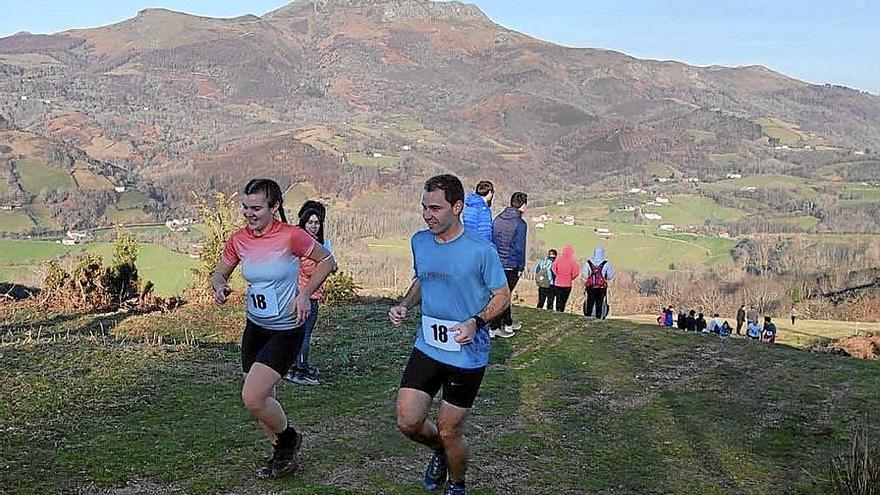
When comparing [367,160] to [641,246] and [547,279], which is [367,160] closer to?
[641,246]

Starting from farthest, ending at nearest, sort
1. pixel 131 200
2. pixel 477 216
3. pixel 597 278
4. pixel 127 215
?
pixel 131 200
pixel 127 215
pixel 597 278
pixel 477 216

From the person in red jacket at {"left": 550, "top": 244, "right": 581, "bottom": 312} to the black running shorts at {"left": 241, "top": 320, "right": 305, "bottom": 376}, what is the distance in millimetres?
11016

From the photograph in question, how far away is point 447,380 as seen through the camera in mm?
5461

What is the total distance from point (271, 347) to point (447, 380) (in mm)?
1290

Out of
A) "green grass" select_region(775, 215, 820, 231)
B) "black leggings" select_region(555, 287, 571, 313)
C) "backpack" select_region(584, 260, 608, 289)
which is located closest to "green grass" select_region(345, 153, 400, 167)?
"green grass" select_region(775, 215, 820, 231)

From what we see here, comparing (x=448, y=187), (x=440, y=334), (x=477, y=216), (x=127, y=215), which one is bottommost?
(x=127, y=215)

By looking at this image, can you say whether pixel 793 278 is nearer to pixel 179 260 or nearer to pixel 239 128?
pixel 179 260

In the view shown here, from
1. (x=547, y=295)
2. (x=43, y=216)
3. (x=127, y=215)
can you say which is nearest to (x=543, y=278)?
(x=547, y=295)

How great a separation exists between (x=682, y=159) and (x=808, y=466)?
524 feet

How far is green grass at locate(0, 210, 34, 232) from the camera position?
2677 inches

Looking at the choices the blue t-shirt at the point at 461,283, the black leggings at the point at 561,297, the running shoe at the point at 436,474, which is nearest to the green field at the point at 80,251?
the black leggings at the point at 561,297

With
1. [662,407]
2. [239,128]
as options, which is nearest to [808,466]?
[662,407]

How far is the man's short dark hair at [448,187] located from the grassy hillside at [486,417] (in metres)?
2.25

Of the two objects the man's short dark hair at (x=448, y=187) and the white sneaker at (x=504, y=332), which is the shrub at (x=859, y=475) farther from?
the white sneaker at (x=504, y=332)
